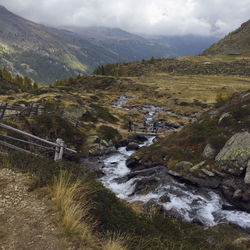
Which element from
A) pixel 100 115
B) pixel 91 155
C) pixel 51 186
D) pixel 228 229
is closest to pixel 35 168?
pixel 51 186

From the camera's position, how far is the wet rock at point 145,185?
14.8 m

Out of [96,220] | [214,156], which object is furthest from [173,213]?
[96,220]

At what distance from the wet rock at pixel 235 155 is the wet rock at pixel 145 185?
16.6 feet

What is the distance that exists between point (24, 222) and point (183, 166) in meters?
13.6

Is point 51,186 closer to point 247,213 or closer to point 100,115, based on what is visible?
point 247,213

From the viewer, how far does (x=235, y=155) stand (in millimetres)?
13656

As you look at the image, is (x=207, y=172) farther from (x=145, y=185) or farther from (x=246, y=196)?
(x=145, y=185)

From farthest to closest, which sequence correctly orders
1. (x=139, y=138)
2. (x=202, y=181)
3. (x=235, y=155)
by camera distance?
(x=139, y=138) → (x=202, y=181) → (x=235, y=155)

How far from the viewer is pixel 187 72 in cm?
11325

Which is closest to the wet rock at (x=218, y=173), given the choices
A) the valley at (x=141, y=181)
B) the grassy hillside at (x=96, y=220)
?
the valley at (x=141, y=181)

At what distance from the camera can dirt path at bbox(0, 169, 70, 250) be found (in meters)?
4.06

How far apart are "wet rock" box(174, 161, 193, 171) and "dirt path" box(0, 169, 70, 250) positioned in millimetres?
12839

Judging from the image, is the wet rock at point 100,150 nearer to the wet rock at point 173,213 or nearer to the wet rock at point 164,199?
the wet rock at point 164,199

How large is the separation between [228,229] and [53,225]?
398 inches
